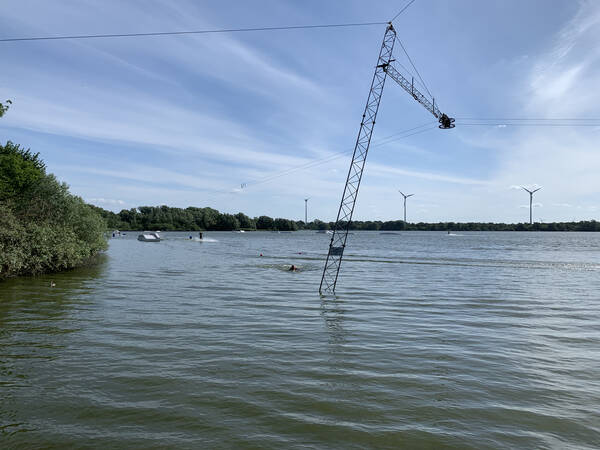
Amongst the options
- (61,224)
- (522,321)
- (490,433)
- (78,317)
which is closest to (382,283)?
(522,321)

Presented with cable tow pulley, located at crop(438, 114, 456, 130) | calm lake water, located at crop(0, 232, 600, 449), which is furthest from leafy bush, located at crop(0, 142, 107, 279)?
cable tow pulley, located at crop(438, 114, 456, 130)

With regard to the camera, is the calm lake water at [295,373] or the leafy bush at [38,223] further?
the leafy bush at [38,223]

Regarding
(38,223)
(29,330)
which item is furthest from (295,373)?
(38,223)

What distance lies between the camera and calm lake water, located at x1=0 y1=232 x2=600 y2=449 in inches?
318

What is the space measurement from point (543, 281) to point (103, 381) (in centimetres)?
3832

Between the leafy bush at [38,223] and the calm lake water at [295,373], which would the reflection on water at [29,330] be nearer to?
the calm lake water at [295,373]

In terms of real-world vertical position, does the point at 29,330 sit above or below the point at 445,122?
below

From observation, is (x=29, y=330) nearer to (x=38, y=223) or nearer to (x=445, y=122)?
(x=38, y=223)

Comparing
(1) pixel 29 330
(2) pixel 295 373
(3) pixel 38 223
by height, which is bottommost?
(1) pixel 29 330

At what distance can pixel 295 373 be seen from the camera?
11.7 metres

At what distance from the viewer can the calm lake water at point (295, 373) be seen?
8.09 metres

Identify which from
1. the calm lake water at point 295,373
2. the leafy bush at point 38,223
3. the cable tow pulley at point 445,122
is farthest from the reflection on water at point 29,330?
the cable tow pulley at point 445,122

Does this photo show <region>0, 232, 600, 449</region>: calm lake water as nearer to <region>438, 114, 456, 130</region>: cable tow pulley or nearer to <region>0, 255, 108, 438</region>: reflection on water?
<region>0, 255, 108, 438</region>: reflection on water

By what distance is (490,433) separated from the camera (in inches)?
323
